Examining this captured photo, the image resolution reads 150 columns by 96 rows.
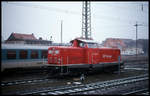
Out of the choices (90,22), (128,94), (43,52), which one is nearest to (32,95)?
(128,94)

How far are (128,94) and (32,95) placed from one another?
4.91 metres

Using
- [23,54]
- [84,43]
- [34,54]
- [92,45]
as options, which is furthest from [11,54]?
[92,45]

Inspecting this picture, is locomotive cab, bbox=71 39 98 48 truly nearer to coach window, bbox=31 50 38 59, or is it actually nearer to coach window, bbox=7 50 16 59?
coach window, bbox=31 50 38 59

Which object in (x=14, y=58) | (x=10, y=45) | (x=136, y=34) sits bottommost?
(x=14, y=58)

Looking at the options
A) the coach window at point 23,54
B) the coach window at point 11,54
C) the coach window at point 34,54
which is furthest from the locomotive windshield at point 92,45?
the coach window at point 11,54

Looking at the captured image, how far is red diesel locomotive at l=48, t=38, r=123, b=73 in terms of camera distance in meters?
12.8

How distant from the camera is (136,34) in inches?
1454

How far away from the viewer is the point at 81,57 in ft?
45.9

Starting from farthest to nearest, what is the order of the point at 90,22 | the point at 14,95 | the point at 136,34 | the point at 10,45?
the point at 136,34 → the point at 90,22 → the point at 10,45 → the point at 14,95

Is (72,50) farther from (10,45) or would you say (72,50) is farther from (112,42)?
(112,42)

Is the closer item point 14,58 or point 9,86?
point 9,86

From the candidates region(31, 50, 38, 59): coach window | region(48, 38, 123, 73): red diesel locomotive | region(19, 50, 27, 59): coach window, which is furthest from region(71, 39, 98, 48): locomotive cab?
region(19, 50, 27, 59): coach window

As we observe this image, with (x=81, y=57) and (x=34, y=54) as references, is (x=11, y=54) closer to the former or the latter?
(x=34, y=54)

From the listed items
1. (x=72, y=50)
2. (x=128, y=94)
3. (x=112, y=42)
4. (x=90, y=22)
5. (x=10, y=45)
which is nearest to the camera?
(x=128, y=94)
